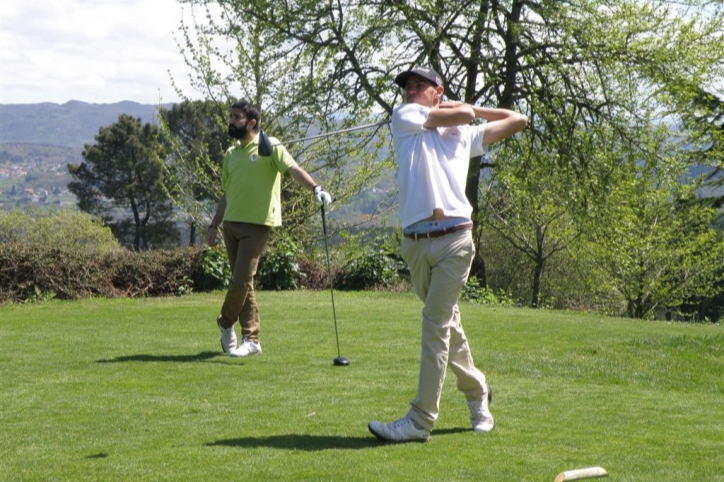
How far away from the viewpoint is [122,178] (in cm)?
9612

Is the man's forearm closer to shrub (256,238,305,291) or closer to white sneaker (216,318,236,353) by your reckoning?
white sneaker (216,318,236,353)

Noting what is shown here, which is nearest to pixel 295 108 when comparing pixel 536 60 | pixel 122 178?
pixel 536 60

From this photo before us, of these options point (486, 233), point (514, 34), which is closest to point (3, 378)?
point (514, 34)

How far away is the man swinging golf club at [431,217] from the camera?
241 inches

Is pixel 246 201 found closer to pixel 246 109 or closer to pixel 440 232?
pixel 246 109

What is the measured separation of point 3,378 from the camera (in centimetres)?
900

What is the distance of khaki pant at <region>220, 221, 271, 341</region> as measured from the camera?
9969 mm

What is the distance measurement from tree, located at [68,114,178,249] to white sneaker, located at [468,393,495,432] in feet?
280

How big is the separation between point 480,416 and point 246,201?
4.08 metres

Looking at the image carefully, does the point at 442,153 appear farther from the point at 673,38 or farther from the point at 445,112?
the point at 673,38

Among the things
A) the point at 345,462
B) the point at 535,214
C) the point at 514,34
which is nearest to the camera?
the point at 345,462

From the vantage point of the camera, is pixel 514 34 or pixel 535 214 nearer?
pixel 514 34

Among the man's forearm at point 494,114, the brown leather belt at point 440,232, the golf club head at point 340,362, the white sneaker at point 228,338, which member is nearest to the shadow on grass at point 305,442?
the brown leather belt at point 440,232

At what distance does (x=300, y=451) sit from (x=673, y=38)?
2118 centimetres
